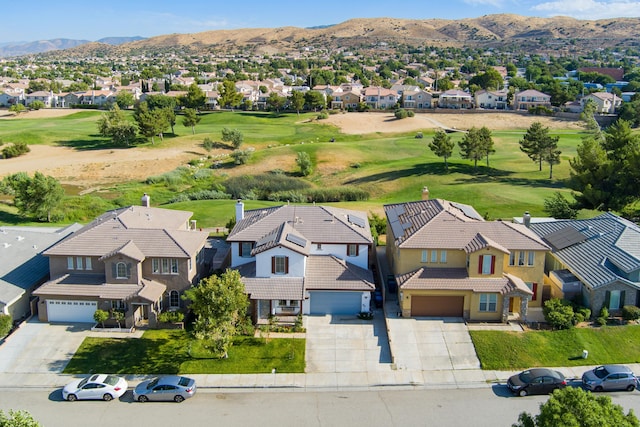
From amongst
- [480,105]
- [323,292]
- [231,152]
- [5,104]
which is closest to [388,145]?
[231,152]

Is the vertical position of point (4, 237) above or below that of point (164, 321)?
above

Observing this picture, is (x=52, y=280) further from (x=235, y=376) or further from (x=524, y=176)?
(x=524, y=176)

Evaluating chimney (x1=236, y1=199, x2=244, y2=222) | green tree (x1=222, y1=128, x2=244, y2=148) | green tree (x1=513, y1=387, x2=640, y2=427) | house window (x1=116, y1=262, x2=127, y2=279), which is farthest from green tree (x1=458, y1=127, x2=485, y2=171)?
green tree (x1=513, y1=387, x2=640, y2=427)

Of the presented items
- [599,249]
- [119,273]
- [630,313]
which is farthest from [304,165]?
[630,313]

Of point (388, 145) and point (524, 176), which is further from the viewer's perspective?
point (388, 145)

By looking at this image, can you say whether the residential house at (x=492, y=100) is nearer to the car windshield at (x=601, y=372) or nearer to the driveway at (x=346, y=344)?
the driveway at (x=346, y=344)

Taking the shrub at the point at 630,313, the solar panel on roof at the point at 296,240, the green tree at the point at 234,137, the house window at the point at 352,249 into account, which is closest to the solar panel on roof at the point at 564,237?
the shrub at the point at 630,313

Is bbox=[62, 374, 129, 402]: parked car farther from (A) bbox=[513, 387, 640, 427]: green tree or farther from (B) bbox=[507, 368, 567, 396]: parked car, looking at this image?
(A) bbox=[513, 387, 640, 427]: green tree
